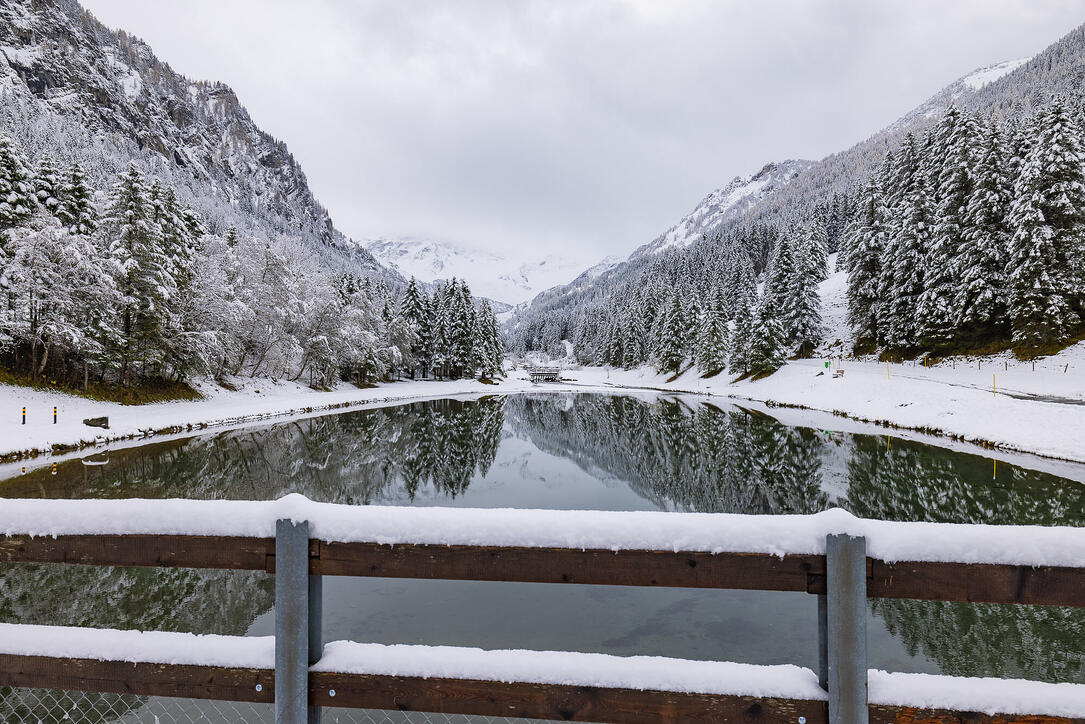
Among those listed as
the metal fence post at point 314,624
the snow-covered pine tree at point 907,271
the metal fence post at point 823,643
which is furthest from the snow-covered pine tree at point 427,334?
the metal fence post at point 823,643

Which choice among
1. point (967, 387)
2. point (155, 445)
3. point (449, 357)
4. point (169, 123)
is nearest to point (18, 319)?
point (155, 445)

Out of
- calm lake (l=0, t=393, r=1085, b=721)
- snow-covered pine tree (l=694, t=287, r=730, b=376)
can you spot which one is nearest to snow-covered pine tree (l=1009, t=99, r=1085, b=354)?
calm lake (l=0, t=393, r=1085, b=721)

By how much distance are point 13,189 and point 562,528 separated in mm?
40616

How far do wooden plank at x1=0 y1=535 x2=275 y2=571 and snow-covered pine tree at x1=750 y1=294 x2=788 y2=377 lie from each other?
4645 cm

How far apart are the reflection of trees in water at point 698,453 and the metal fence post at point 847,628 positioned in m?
11.6

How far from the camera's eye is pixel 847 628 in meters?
1.83

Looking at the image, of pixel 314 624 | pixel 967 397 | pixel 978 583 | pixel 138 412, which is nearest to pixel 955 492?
pixel 967 397

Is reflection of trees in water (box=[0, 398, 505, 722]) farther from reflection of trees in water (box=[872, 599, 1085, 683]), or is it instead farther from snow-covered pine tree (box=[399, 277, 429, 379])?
snow-covered pine tree (box=[399, 277, 429, 379])

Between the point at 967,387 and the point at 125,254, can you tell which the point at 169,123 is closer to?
the point at 125,254

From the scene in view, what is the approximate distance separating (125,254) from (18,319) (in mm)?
5654

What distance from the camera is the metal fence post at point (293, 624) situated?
2.03m

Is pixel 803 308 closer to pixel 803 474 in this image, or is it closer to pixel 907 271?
pixel 907 271

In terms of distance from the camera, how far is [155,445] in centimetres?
2138

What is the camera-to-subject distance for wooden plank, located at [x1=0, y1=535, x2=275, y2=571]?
2.14 metres
